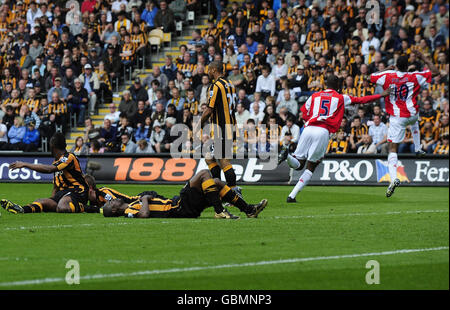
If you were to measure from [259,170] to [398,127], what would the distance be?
5972 millimetres

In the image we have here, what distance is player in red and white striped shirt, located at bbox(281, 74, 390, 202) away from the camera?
15938 mm

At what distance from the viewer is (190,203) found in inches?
476

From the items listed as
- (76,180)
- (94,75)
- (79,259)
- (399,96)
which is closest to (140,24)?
(94,75)

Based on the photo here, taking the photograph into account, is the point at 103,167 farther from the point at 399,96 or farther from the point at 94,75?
the point at 399,96

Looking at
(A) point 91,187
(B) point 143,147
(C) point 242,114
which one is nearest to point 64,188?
(A) point 91,187

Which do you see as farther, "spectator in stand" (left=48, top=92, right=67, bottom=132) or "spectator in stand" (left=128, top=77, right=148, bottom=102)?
"spectator in stand" (left=48, top=92, right=67, bottom=132)

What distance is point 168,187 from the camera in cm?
2128

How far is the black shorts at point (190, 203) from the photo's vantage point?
11828mm

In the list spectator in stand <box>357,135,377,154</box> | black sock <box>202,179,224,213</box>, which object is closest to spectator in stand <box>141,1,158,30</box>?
spectator in stand <box>357,135,377,154</box>

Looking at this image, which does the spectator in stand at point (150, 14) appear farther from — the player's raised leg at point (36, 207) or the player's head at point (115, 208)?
the player's head at point (115, 208)

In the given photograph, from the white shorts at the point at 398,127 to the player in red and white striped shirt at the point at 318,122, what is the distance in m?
1.26

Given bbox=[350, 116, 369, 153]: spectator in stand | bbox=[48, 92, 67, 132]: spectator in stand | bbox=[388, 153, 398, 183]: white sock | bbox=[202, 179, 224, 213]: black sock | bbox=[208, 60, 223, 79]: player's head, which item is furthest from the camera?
bbox=[48, 92, 67, 132]: spectator in stand

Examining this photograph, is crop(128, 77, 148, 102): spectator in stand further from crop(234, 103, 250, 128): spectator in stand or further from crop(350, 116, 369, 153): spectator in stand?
crop(350, 116, 369, 153): spectator in stand

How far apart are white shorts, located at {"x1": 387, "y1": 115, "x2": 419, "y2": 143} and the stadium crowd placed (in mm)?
4892
